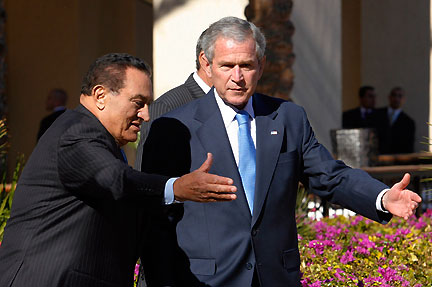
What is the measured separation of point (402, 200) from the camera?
144 inches

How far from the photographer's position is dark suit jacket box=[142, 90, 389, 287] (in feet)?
12.3

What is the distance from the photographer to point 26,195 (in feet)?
11.2

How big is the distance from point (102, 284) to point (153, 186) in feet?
1.45

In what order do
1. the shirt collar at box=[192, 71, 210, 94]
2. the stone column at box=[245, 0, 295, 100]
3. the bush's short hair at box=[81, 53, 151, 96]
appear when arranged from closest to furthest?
the bush's short hair at box=[81, 53, 151, 96], the shirt collar at box=[192, 71, 210, 94], the stone column at box=[245, 0, 295, 100]

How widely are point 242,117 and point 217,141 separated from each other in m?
0.16

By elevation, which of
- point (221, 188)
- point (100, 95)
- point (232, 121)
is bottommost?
Answer: point (221, 188)

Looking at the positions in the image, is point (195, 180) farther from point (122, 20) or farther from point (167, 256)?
point (122, 20)

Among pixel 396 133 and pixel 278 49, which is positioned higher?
pixel 278 49

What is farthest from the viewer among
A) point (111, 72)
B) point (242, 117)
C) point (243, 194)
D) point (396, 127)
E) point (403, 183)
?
point (396, 127)

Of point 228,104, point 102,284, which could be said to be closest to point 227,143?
point 228,104

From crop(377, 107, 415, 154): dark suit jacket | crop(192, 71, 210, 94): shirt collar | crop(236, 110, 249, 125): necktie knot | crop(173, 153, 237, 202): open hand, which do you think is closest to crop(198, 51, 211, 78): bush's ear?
crop(236, 110, 249, 125): necktie knot

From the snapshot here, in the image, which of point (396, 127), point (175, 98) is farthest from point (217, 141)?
point (396, 127)

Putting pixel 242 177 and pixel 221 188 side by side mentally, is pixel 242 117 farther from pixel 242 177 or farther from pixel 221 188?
pixel 221 188

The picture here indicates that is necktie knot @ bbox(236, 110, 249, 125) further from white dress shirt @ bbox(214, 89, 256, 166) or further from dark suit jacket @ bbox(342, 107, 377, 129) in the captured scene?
dark suit jacket @ bbox(342, 107, 377, 129)
